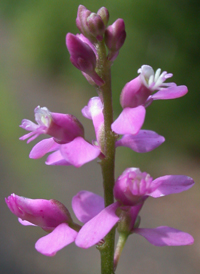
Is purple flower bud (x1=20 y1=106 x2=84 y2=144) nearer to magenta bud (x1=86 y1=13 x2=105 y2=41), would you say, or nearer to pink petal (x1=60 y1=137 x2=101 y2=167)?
pink petal (x1=60 y1=137 x2=101 y2=167)

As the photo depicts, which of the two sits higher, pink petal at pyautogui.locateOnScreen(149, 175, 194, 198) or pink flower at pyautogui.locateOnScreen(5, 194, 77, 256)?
pink petal at pyautogui.locateOnScreen(149, 175, 194, 198)

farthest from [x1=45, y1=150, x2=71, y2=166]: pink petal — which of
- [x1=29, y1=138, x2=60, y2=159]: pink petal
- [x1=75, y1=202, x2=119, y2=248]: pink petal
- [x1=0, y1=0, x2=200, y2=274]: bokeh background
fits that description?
[x1=0, y1=0, x2=200, y2=274]: bokeh background

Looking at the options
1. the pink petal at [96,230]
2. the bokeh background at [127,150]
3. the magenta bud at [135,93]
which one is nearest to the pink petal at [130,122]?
the magenta bud at [135,93]

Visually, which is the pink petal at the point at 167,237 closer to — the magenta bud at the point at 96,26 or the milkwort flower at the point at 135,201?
the milkwort flower at the point at 135,201

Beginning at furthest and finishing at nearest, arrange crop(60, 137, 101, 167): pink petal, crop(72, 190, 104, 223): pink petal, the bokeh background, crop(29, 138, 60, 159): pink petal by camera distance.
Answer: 1. the bokeh background
2. crop(72, 190, 104, 223): pink petal
3. crop(29, 138, 60, 159): pink petal
4. crop(60, 137, 101, 167): pink petal

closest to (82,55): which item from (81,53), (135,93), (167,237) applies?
(81,53)
